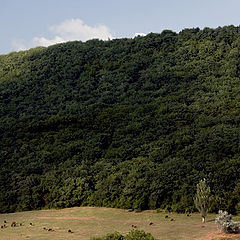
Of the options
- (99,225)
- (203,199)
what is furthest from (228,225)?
(99,225)

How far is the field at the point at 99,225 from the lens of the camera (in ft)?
88.5

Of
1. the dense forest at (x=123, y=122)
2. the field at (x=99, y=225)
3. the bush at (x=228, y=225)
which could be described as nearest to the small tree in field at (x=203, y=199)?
the field at (x=99, y=225)

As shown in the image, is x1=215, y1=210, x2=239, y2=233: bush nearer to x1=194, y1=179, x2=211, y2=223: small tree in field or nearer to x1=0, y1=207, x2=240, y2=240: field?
x1=0, y1=207, x2=240, y2=240: field

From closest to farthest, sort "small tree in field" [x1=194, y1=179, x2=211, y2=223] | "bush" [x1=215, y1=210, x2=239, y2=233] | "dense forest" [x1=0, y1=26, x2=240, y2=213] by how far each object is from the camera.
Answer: "bush" [x1=215, y1=210, x2=239, y2=233], "small tree in field" [x1=194, y1=179, x2=211, y2=223], "dense forest" [x1=0, y1=26, x2=240, y2=213]

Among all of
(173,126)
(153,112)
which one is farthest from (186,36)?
(173,126)

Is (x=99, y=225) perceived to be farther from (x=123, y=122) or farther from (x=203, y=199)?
(x=123, y=122)

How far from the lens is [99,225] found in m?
31.7

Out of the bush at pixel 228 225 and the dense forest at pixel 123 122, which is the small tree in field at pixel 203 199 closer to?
the dense forest at pixel 123 122

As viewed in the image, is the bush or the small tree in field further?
the small tree in field

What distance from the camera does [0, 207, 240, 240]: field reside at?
27.0 meters

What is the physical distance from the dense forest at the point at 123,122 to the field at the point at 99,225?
81.8 inches

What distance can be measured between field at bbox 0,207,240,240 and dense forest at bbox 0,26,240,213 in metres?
2.08

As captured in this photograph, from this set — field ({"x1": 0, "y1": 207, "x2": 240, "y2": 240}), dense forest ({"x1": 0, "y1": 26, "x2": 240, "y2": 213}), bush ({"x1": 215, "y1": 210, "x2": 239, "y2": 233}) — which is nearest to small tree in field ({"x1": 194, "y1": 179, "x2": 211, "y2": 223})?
field ({"x1": 0, "y1": 207, "x2": 240, "y2": 240})

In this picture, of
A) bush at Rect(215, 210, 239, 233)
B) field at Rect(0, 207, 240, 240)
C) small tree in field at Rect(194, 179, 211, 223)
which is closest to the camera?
bush at Rect(215, 210, 239, 233)
